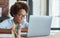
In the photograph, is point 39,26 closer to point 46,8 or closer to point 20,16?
point 20,16

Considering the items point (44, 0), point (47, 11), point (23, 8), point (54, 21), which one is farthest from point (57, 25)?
point (23, 8)

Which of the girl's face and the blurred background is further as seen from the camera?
the blurred background

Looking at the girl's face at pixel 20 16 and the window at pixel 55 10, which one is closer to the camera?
A: the girl's face at pixel 20 16

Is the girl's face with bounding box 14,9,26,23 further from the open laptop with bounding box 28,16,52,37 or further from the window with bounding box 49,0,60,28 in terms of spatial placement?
the window with bounding box 49,0,60,28

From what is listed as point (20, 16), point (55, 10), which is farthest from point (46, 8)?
point (20, 16)

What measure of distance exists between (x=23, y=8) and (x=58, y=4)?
7.34 feet

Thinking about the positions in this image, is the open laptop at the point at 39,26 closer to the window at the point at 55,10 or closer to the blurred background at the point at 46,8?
the blurred background at the point at 46,8

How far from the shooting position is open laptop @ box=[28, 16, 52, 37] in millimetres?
1342

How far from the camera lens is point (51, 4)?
3596 millimetres

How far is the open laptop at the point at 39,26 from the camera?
1.34 metres

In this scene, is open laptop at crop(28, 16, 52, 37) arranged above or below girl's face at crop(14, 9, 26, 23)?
below

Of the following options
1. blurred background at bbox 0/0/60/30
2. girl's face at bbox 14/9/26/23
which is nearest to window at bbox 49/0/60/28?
blurred background at bbox 0/0/60/30

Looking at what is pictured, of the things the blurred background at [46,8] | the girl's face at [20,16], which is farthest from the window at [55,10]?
the girl's face at [20,16]

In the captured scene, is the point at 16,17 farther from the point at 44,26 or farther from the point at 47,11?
the point at 47,11
